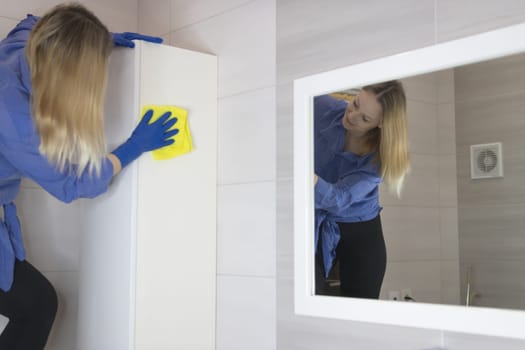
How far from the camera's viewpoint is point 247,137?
200 cm

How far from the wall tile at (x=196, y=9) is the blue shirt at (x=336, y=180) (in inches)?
21.4

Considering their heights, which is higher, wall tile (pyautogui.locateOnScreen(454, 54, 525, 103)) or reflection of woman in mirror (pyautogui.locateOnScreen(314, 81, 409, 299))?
wall tile (pyautogui.locateOnScreen(454, 54, 525, 103))

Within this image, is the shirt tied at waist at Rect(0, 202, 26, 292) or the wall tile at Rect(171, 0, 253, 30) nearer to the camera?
the shirt tied at waist at Rect(0, 202, 26, 292)

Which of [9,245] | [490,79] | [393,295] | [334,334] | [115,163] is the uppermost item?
[490,79]

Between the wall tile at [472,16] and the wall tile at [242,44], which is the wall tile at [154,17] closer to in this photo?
the wall tile at [242,44]

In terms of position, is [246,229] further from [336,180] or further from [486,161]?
[486,161]

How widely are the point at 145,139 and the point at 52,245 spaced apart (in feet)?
2.04

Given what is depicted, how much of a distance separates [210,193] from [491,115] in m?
0.96

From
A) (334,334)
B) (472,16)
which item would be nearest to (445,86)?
(472,16)

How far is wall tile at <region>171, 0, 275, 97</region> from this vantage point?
77.2 inches

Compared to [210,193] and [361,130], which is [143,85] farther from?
[361,130]

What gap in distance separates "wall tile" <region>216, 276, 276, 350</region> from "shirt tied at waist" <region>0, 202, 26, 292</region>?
1.99 ft

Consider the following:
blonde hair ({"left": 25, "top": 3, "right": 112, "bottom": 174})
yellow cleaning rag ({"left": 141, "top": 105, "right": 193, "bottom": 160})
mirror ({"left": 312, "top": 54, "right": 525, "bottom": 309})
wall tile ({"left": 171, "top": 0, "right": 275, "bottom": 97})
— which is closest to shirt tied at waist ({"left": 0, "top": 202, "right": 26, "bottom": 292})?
blonde hair ({"left": 25, "top": 3, "right": 112, "bottom": 174})

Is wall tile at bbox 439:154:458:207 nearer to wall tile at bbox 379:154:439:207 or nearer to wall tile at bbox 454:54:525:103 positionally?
wall tile at bbox 379:154:439:207
